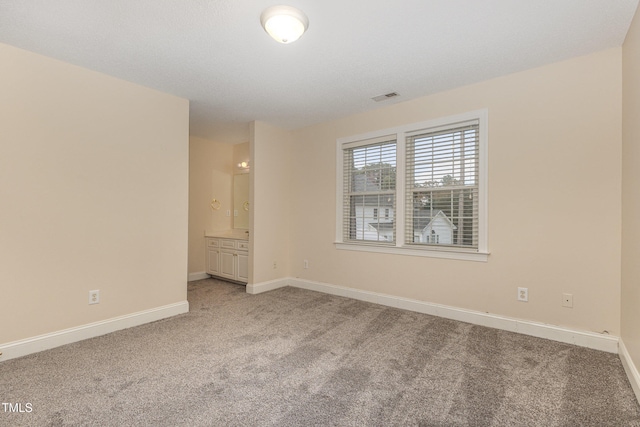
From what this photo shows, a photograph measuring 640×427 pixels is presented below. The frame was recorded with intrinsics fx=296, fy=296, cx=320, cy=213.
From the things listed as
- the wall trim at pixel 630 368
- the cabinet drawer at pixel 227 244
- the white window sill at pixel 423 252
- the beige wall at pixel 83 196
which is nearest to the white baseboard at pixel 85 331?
the beige wall at pixel 83 196

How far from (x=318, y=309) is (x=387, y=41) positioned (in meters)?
2.80

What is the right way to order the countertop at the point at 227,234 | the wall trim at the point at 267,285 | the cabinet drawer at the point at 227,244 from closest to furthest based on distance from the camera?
the wall trim at the point at 267,285 → the cabinet drawer at the point at 227,244 → the countertop at the point at 227,234

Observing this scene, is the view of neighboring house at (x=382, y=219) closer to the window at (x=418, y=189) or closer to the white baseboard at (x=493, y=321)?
the window at (x=418, y=189)

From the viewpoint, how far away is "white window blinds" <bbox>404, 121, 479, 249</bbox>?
3109 mm

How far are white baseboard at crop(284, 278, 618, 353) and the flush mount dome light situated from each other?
295cm

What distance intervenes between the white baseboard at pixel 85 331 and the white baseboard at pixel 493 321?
204cm

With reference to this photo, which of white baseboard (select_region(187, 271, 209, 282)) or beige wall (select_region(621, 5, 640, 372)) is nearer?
beige wall (select_region(621, 5, 640, 372))

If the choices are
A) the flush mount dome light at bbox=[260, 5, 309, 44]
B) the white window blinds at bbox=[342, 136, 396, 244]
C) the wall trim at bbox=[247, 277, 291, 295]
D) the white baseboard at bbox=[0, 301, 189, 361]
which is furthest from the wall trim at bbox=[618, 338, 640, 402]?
the white baseboard at bbox=[0, 301, 189, 361]

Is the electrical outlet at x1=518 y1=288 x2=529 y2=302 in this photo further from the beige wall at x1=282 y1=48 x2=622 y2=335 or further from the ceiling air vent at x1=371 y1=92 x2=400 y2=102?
the ceiling air vent at x1=371 y1=92 x2=400 y2=102

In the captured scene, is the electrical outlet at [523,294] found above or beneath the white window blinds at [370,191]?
beneath

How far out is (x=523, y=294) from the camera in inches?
109

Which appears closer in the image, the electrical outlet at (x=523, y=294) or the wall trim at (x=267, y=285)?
the electrical outlet at (x=523, y=294)

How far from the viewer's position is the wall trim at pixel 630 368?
1814 mm

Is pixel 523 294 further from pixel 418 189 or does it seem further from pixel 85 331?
pixel 85 331
